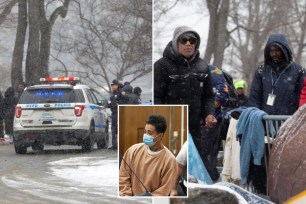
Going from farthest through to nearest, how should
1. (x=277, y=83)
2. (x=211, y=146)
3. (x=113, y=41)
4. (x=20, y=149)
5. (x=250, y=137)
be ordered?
(x=20, y=149) → (x=113, y=41) → (x=211, y=146) → (x=277, y=83) → (x=250, y=137)

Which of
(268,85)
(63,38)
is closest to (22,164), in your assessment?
(63,38)

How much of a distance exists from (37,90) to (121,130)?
333cm

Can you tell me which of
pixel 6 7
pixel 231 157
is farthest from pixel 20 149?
pixel 231 157

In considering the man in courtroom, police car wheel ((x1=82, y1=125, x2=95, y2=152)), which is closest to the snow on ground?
police car wheel ((x1=82, y1=125, x2=95, y2=152))

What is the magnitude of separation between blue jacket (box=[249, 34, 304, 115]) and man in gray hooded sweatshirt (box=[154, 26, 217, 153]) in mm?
1057

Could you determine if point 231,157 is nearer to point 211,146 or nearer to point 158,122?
point 211,146

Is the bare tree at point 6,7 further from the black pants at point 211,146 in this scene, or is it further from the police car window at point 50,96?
the black pants at point 211,146

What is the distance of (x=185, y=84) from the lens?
3.44 m

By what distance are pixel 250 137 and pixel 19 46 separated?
2399 millimetres

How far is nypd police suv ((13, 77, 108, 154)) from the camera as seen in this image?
5926mm

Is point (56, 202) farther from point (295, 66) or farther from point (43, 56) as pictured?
point (295, 66)

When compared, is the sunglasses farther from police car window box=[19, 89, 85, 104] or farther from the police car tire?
the police car tire

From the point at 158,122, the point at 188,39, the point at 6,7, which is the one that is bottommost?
the point at 158,122

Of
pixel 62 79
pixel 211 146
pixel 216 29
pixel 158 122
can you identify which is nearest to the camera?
pixel 158 122
